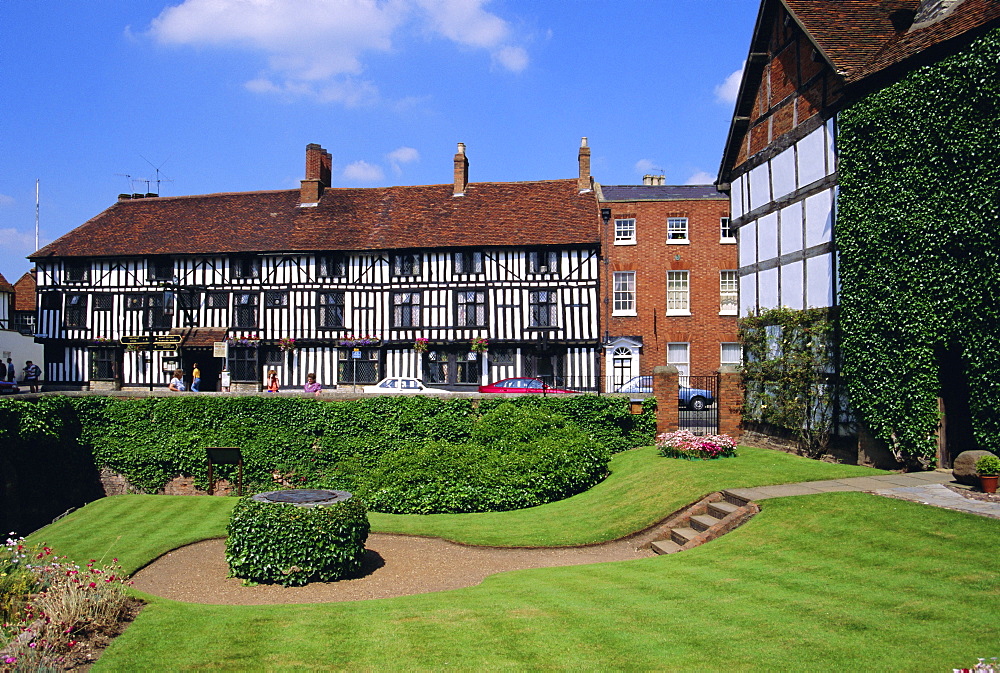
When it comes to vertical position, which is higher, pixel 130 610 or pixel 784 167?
pixel 784 167

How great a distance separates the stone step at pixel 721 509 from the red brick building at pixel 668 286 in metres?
21.0

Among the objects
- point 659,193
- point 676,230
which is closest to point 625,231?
point 676,230

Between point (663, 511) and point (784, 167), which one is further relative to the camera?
point (784, 167)

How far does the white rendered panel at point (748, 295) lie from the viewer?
892 inches

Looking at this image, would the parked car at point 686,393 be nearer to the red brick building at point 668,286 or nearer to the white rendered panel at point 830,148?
the red brick building at point 668,286

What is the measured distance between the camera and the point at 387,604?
32.7ft

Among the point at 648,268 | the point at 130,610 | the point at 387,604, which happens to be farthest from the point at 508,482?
the point at 648,268

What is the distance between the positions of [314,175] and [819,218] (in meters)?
30.1

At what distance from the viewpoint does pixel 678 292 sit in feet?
119

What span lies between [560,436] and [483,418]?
2.90 metres

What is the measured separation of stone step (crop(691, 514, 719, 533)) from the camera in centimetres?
1377

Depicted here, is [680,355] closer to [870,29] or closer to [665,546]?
[870,29]

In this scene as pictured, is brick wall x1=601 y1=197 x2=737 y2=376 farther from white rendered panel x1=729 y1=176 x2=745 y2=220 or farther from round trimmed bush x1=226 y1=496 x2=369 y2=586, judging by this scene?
round trimmed bush x1=226 y1=496 x2=369 y2=586

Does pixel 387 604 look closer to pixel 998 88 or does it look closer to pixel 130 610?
pixel 130 610
